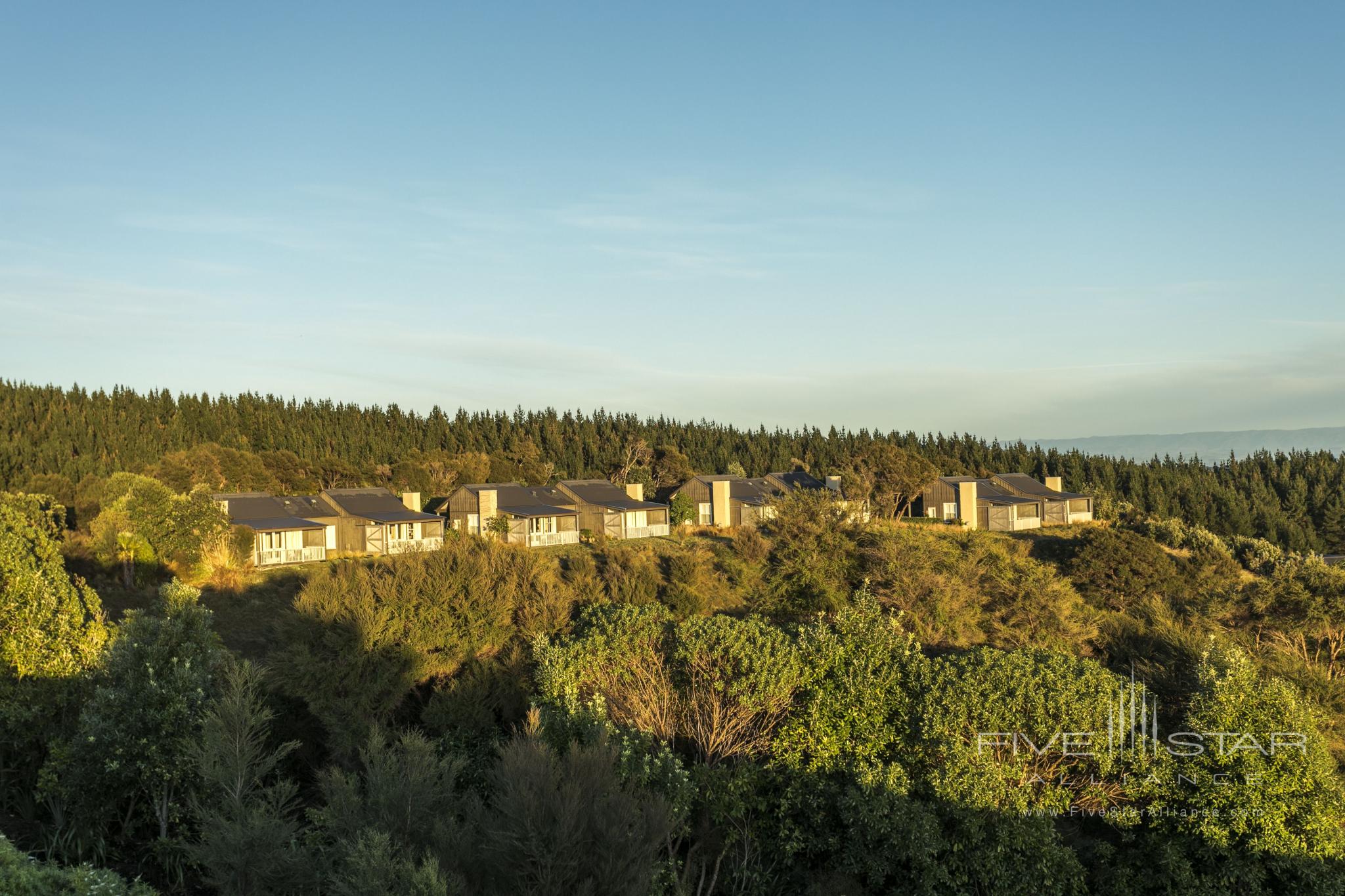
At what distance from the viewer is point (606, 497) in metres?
62.7

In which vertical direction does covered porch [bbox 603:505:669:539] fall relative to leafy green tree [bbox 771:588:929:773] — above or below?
above

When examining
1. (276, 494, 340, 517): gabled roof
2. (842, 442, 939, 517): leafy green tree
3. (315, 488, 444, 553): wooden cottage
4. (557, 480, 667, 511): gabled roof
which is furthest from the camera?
(842, 442, 939, 517): leafy green tree

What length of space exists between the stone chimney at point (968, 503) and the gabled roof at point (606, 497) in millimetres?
22820

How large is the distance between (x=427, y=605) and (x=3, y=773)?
1082 cm

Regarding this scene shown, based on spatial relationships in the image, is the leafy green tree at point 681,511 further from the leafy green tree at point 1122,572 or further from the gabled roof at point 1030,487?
the leafy green tree at point 1122,572

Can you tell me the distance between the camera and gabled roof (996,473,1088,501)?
71.2 metres

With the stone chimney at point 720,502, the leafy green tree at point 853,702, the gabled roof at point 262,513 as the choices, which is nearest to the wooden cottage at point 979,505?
the stone chimney at point 720,502

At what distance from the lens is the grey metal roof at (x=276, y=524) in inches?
1816

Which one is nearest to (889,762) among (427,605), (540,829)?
(540,829)

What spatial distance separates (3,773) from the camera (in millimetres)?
18109

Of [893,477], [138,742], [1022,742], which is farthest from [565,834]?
[893,477]

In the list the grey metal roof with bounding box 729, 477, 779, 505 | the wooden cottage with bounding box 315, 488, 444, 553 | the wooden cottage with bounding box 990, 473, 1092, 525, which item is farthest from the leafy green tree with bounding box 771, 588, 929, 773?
the wooden cottage with bounding box 990, 473, 1092, 525

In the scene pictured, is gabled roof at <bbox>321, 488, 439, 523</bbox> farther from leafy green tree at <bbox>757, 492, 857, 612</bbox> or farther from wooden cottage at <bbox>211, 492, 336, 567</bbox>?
leafy green tree at <bbox>757, 492, 857, 612</bbox>

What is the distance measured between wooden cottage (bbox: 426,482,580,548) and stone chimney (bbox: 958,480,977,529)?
29.4 meters
